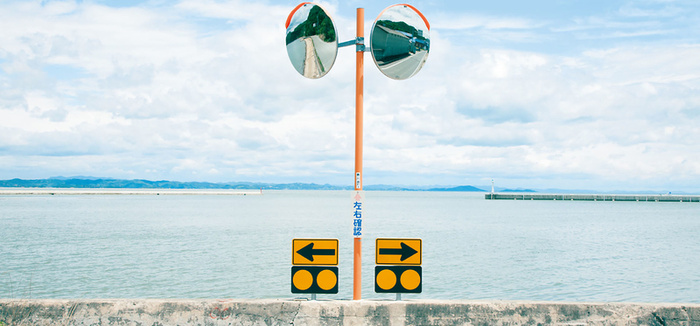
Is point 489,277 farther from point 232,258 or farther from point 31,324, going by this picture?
point 31,324

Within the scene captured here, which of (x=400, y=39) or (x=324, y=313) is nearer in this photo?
(x=324, y=313)

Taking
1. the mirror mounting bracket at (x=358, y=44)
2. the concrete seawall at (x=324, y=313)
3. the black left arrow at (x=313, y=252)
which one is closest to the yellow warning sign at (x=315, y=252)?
the black left arrow at (x=313, y=252)

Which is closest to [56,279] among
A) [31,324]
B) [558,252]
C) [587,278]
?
[31,324]

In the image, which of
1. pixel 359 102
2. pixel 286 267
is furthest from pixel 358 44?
pixel 286 267

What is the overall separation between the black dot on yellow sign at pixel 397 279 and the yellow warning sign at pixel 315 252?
1.84 feet

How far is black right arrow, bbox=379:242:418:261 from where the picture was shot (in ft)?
21.3

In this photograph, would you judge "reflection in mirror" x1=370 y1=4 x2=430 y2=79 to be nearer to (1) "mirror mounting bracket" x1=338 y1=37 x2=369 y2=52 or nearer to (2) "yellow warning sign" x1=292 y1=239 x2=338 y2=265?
(1) "mirror mounting bracket" x1=338 y1=37 x2=369 y2=52

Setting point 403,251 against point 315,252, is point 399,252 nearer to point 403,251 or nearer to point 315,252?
point 403,251

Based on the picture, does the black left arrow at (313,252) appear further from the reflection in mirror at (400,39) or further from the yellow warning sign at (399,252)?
the reflection in mirror at (400,39)

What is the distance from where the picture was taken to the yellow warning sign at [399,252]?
6.49 m

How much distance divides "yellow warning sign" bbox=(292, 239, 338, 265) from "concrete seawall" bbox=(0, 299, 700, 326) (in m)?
0.74

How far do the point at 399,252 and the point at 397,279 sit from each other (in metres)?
0.32

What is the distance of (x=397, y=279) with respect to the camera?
21.1ft

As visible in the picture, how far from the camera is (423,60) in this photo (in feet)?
21.9
